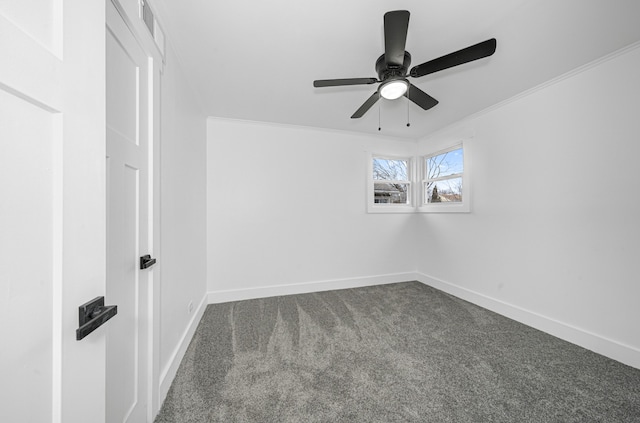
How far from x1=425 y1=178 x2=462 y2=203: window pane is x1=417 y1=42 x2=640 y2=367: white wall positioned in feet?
1.06

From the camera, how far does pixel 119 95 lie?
1.05 meters

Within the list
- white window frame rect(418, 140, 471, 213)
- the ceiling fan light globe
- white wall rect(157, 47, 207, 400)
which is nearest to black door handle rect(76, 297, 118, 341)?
white wall rect(157, 47, 207, 400)

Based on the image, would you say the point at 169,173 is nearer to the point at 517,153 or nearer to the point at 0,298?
the point at 0,298

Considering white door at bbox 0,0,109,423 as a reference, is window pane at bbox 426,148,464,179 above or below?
above

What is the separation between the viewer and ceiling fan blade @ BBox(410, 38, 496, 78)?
136 cm

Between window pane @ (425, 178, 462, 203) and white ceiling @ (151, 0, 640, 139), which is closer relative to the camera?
white ceiling @ (151, 0, 640, 139)

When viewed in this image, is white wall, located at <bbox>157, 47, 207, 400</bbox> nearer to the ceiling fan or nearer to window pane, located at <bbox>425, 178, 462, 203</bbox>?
the ceiling fan

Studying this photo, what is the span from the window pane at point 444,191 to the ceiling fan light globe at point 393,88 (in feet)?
7.05

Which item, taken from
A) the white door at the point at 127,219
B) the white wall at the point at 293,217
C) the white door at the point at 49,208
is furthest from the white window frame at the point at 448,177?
the white door at the point at 49,208

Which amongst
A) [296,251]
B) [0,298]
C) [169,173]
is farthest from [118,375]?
[296,251]

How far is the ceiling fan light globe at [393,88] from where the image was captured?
5.39 ft

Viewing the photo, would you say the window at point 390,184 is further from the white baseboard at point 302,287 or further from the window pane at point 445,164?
the white baseboard at point 302,287

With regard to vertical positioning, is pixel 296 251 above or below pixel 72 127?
below

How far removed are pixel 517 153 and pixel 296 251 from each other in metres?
2.96
